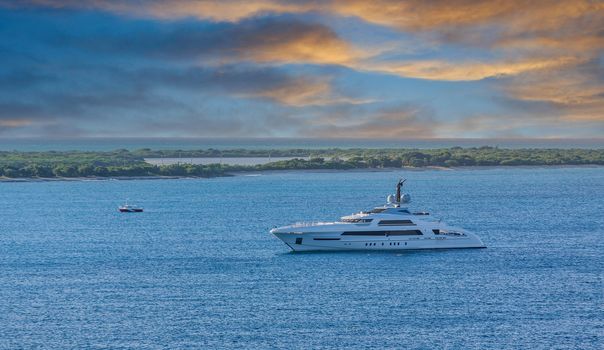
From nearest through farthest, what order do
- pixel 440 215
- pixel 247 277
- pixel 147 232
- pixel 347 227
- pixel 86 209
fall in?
pixel 247 277, pixel 347 227, pixel 147 232, pixel 440 215, pixel 86 209

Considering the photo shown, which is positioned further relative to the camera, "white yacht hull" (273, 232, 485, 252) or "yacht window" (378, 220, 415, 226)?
"yacht window" (378, 220, 415, 226)

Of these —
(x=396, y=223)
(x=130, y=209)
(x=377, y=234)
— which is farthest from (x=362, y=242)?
(x=130, y=209)

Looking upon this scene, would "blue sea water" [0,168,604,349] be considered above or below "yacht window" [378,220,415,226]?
below

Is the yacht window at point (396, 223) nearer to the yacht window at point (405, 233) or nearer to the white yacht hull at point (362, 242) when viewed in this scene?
the yacht window at point (405, 233)

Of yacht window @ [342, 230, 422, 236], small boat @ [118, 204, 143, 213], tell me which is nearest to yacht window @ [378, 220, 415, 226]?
yacht window @ [342, 230, 422, 236]

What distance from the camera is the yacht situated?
104m

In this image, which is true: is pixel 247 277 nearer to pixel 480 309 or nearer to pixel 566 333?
pixel 480 309

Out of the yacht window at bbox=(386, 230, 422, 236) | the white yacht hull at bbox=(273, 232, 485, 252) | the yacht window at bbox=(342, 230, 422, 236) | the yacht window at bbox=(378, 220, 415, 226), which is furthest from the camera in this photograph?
the yacht window at bbox=(386, 230, 422, 236)

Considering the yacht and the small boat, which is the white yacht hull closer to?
the yacht

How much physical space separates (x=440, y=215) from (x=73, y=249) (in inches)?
2625

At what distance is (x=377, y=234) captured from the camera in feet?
341

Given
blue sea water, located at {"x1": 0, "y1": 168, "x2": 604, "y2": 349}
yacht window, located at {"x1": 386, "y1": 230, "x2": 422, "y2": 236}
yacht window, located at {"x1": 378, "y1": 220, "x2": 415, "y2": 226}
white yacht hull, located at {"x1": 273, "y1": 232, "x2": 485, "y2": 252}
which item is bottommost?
blue sea water, located at {"x1": 0, "y1": 168, "x2": 604, "y2": 349}

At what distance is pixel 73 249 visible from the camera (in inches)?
4358

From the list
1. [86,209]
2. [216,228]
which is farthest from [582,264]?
[86,209]
